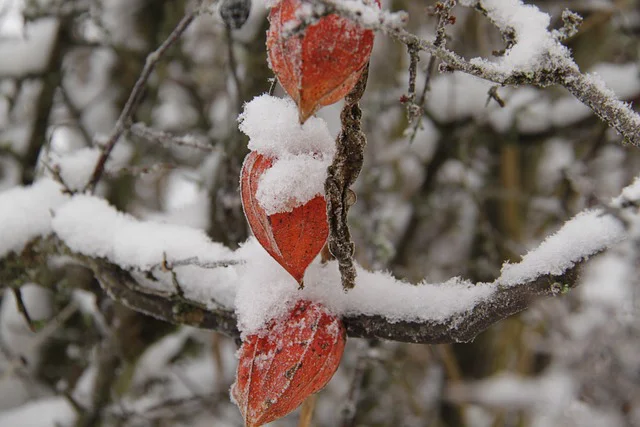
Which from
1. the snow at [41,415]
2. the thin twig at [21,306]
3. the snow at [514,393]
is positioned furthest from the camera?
the snow at [514,393]

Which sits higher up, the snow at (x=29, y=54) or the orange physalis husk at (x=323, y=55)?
the orange physalis husk at (x=323, y=55)

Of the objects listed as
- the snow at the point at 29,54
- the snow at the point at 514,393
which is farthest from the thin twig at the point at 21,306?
the snow at the point at 514,393

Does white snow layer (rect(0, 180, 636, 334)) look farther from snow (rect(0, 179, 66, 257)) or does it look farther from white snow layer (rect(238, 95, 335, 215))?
white snow layer (rect(238, 95, 335, 215))

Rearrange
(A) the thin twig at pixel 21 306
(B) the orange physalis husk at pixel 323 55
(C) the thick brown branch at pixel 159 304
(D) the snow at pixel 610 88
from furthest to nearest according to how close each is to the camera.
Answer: (D) the snow at pixel 610 88, (A) the thin twig at pixel 21 306, (C) the thick brown branch at pixel 159 304, (B) the orange physalis husk at pixel 323 55

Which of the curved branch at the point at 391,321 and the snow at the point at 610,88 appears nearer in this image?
the curved branch at the point at 391,321

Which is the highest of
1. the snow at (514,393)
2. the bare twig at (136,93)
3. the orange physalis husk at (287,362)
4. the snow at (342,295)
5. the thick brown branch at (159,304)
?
the bare twig at (136,93)

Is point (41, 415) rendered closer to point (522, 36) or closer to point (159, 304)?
point (159, 304)

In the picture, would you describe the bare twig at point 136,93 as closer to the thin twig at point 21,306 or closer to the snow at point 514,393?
the thin twig at point 21,306

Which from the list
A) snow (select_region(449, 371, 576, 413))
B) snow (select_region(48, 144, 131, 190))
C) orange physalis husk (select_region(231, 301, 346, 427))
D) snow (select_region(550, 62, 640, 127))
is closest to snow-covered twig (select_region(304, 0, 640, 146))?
orange physalis husk (select_region(231, 301, 346, 427))
